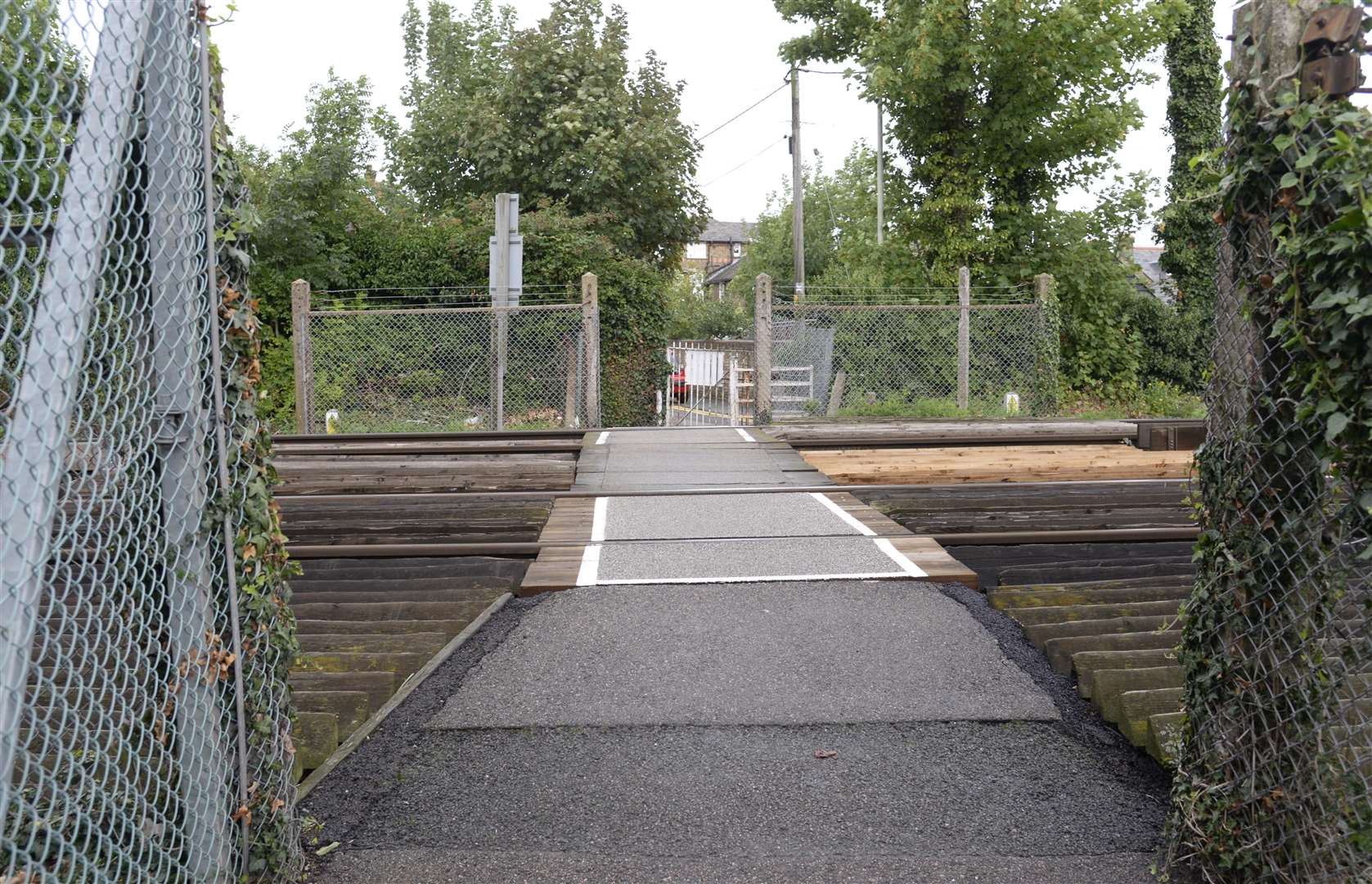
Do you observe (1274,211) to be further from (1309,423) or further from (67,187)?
(67,187)

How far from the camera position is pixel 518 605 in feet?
19.6

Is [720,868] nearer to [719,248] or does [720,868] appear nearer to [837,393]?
[837,393]

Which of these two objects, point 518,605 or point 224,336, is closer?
point 224,336

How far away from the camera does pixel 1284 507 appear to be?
3.05m

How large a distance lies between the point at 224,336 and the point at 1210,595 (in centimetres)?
281

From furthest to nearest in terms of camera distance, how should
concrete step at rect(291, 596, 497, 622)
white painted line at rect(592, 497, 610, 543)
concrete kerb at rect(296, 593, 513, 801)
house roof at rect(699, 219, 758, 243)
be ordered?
house roof at rect(699, 219, 758, 243) → white painted line at rect(592, 497, 610, 543) → concrete step at rect(291, 596, 497, 622) → concrete kerb at rect(296, 593, 513, 801)

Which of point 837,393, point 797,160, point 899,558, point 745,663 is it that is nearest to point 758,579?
point 899,558

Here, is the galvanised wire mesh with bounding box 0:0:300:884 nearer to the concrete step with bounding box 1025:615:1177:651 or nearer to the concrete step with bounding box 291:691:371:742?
the concrete step with bounding box 291:691:371:742

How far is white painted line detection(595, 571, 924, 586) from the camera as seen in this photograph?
20.6 feet

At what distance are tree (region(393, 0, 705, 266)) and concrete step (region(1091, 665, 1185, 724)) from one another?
65.1ft

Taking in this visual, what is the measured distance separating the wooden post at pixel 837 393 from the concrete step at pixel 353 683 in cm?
1314

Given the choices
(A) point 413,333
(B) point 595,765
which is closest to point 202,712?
(B) point 595,765

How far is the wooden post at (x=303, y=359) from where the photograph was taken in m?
14.9

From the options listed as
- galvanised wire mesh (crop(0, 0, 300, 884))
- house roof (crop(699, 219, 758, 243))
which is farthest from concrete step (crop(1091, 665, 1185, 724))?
house roof (crop(699, 219, 758, 243))
